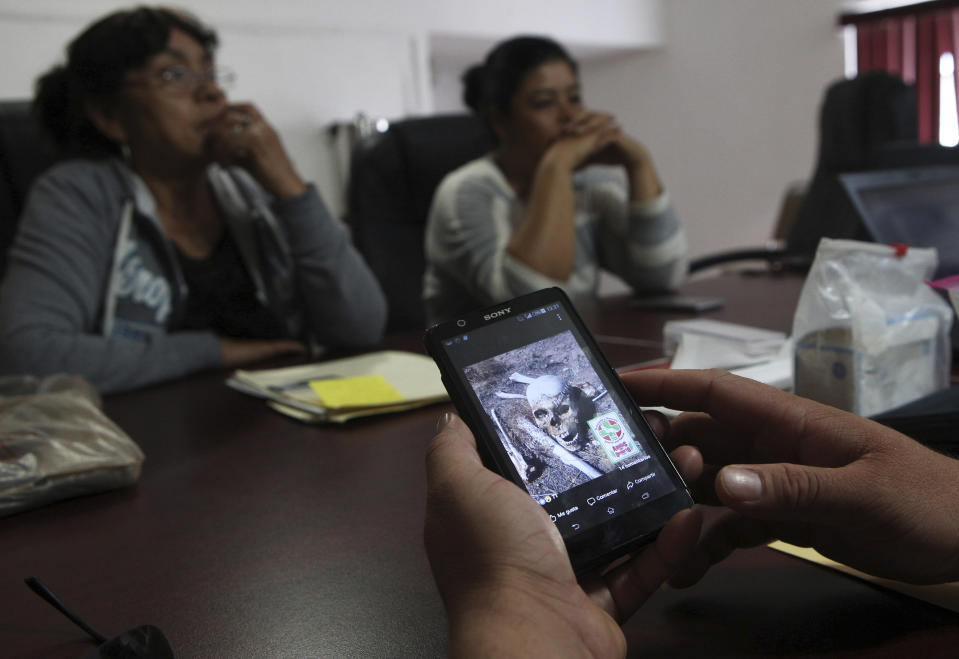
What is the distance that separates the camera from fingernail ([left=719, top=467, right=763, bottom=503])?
40cm

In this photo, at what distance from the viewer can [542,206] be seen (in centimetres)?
160

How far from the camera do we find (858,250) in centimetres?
67

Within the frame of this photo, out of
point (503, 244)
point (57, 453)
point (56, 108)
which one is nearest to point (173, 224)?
point (56, 108)

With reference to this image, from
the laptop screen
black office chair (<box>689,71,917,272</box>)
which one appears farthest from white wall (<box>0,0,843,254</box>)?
the laptop screen

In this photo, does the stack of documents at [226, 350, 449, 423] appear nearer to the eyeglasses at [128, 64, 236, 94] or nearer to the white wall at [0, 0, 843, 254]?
the eyeglasses at [128, 64, 236, 94]

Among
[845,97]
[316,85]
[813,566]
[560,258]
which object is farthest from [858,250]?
[316,85]

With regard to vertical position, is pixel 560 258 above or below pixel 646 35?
below

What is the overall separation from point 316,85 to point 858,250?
2710 millimetres

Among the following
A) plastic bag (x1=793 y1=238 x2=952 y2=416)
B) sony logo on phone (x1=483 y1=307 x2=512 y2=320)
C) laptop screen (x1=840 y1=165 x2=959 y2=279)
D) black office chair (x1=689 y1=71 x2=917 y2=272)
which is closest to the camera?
sony logo on phone (x1=483 y1=307 x2=512 y2=320)

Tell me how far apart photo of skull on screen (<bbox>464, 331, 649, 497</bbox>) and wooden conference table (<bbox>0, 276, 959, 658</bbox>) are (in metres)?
0.09

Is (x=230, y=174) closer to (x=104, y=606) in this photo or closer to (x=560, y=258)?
(x=560, y=258)

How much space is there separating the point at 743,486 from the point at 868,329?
309 millimetres

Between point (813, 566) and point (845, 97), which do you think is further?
Answer: point (845, 97)

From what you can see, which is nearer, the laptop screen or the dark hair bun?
the laptop screen
